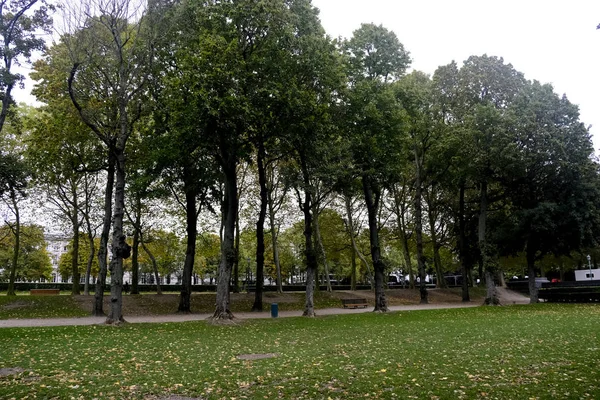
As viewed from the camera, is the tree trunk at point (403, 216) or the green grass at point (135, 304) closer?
the green grass at point (135, 304)

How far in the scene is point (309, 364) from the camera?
966 centimetres

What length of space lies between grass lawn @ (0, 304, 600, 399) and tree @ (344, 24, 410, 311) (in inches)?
461

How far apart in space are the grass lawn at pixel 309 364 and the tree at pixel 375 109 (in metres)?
11.7

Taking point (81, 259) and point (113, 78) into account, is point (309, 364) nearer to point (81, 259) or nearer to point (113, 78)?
point (113, 78)

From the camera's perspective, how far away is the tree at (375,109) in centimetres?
2517

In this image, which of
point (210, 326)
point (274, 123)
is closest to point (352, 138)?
point (274, 123)

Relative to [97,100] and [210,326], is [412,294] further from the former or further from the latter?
[97,100]

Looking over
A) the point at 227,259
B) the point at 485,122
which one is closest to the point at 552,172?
the point at 485,122

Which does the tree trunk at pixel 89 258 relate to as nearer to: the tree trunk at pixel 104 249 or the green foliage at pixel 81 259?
the tree trunk at pixel 104 249

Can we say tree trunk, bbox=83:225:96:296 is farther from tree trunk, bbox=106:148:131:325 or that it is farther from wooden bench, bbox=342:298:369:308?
wooden bench, bbox=342:298:369:308

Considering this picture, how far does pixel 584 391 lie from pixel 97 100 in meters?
A: 23.1

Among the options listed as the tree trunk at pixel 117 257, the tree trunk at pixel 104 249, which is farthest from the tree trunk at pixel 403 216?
the tree trunk at pixel 117 257

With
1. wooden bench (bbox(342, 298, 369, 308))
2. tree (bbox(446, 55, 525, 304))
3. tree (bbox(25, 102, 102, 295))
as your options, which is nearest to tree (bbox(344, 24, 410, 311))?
wooden bench (bbox(342, 298, 369, 308))

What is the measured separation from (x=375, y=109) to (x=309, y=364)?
17.8 m
